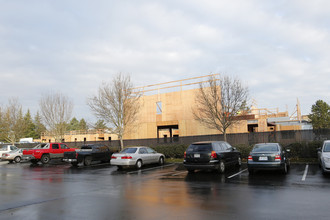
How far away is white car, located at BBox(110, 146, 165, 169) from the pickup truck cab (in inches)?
173

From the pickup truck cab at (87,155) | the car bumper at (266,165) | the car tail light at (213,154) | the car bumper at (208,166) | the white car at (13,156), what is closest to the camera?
the car bumper at (266,165)

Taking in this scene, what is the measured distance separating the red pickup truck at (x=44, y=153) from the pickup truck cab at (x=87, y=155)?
379 cm

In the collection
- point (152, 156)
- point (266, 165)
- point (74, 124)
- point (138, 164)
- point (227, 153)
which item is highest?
point (74, 124)

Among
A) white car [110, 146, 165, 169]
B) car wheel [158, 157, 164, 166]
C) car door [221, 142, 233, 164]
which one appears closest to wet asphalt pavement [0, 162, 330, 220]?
car door [221, 142, 233, 164]

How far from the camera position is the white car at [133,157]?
52.5 ft

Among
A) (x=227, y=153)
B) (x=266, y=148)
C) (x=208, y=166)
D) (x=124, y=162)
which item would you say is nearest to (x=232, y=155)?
(x=227, y=153)

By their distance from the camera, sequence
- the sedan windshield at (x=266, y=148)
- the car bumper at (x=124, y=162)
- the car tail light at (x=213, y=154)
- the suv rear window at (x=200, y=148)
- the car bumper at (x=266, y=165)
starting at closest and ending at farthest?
the car bumper at (x=266, y=165) → the sedan windshield at (x=266, y=148) → the car tail light at (x=213, y=154) → the suv rear window at (x=200, y=148) → the car bumper at (x=124, y=162)

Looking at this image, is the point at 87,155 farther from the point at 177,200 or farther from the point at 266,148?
the point at 177,200

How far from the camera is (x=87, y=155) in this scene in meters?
20.3

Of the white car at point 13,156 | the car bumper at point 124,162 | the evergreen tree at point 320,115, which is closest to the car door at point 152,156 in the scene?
the car bumper at point 124,162

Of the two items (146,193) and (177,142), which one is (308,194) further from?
(177,142)

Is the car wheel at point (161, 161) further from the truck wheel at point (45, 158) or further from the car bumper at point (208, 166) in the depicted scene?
the truck wheel at point (45, 158)

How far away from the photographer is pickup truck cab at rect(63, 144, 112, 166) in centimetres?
1991

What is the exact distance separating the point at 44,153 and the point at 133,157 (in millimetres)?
11158
